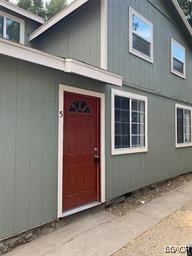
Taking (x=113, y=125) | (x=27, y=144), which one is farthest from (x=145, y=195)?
(x=27, y=144)

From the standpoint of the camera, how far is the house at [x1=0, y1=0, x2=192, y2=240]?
5.20m

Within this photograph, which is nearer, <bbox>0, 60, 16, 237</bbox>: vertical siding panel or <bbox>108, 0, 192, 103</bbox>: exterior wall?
<bbox>0, 60, 16, 237</bbox>: vertical siding panel

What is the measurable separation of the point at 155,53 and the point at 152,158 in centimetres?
343

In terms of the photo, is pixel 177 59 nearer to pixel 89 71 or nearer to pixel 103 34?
pixel 103 34

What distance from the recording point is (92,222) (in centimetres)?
648

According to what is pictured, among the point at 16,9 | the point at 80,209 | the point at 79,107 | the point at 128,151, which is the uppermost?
the point at 16,9

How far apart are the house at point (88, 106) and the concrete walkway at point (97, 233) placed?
320 mm

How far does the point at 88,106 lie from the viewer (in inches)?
279

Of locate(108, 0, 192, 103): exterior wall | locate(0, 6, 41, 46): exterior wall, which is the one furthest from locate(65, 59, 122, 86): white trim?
locate(0, 6, 41, 46): exterior wall

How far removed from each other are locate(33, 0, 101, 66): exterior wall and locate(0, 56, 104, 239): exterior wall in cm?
197

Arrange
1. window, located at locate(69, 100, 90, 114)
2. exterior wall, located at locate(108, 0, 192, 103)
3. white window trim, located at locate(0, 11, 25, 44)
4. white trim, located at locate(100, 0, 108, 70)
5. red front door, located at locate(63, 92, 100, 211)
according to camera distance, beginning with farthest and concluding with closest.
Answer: white window trim, located at locate(0, 11, 25, 44)
exterior wall, located at locate(108, 0, 192, 103)
white trim, located at locate(100, 0, 108, 70)
window, located at locate(69, 100, 90, 114)
red front door, located at locate(63, 92, 100, 211)

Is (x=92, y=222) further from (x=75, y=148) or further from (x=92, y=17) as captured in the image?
(x=92, y=17)

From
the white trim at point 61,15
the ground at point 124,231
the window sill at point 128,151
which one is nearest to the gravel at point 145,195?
the ground at point 124,231

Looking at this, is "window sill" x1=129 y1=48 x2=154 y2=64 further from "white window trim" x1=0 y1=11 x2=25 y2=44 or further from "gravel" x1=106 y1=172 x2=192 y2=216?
"gravel" x1=106 y1=172 x2=192 y2=216
